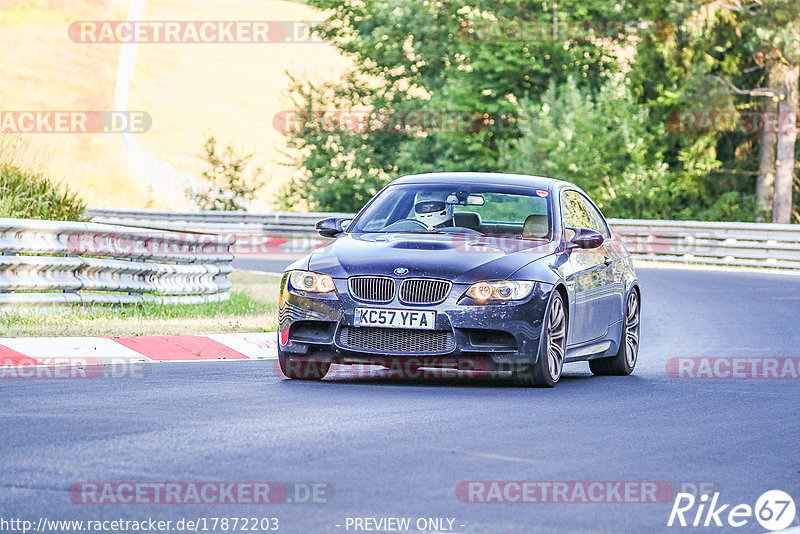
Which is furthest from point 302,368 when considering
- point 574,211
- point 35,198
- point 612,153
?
point 612,153

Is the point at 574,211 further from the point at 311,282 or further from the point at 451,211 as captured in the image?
the point at 311,282

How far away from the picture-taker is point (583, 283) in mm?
11562

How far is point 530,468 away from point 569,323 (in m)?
4.09

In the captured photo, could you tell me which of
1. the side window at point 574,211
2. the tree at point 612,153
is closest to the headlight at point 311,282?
the side window at point 574,211

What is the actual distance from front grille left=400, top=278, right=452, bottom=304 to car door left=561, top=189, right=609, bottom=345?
1.11 m

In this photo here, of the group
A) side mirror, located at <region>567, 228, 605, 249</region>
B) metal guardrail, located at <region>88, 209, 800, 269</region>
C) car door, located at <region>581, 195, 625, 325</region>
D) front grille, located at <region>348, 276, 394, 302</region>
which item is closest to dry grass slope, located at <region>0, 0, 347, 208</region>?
metal guardrail, located at <region>88, 209, 800, 269</region>

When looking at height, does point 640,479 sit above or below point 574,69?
below

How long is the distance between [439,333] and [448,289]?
30cm

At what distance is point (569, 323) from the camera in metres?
11.2

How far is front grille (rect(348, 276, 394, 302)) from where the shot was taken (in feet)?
34.1

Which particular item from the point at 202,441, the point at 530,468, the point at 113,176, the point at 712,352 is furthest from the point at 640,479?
the point at 113,176

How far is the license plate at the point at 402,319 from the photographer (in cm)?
1029

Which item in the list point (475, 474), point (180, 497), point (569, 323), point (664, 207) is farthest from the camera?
point (664, 207)

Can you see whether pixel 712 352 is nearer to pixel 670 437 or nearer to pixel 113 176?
pixel 670 437
